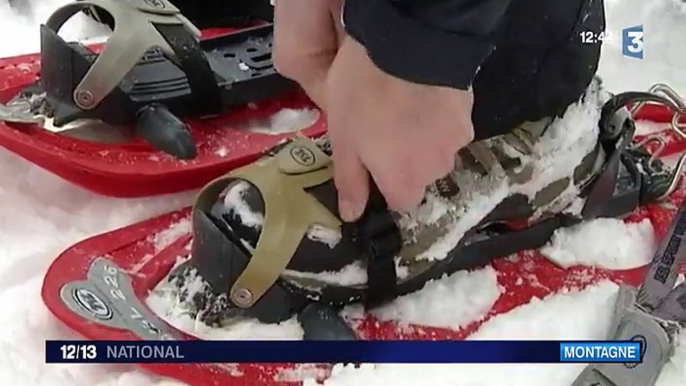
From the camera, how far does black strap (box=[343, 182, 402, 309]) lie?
2.67 feet

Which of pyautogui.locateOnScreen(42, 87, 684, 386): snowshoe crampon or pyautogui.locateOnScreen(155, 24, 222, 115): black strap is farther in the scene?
pyautogui.locateOnScreen(155, 24, 222, 115): black strap

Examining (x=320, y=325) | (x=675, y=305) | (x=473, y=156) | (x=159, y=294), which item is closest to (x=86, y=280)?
(x=159, y=294)

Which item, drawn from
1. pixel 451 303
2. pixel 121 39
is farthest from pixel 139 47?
pixel 451 303

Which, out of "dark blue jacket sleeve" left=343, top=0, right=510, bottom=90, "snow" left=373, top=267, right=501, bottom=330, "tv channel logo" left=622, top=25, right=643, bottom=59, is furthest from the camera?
"tv channel logo" left=622, top=25, right=643, bottom=59

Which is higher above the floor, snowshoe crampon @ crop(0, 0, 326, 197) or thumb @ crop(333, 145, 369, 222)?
thumb @ crop(333, 145, 369, 222)

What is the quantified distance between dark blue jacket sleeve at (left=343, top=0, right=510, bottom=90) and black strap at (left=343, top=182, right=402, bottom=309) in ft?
0.57

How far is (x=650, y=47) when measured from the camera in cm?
125

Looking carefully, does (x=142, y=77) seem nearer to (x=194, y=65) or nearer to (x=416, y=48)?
(x=194, y=65)

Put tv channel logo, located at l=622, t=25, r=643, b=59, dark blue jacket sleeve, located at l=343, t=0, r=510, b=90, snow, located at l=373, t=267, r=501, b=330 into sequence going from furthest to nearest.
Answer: tv channel logo, located at l=622, t=25, r=643, b=59 → snow, located at l=373, t=267, r=501, b=330 → dark blue jacket sleeve, located at l=343, t=0, r=510, b=90

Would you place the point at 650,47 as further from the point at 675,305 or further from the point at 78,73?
the point at 78,73

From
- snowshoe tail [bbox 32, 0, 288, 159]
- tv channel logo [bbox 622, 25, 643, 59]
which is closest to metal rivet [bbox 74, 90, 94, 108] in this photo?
snowshoe tail [bbox 32, 0, 288, 159]

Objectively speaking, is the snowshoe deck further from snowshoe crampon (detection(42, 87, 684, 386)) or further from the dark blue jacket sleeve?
the dark blue jacket sleeve

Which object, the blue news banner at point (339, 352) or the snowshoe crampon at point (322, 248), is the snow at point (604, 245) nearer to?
the snowshoe crampon at point (322, 248)

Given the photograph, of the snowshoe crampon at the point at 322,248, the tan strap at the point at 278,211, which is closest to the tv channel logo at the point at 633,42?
the snowshoe crampon at the point at 322,248
